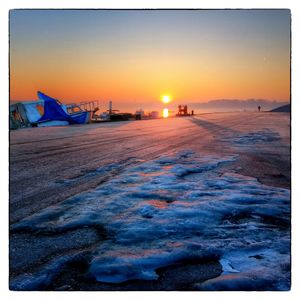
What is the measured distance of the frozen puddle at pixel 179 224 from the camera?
6.02 ft

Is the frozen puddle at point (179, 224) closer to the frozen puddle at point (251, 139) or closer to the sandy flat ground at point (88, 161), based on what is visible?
the sandy flat ground at point (88, 161)

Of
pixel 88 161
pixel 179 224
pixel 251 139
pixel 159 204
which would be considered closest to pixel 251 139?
pixel 251 139

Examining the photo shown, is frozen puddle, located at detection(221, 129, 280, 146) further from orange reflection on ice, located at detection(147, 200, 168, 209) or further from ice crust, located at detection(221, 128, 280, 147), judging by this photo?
orange reflection on ice, located at detection(147, 200, 168, 209)

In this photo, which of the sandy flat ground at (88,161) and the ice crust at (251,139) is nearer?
the sandy flat ground at (88,161)

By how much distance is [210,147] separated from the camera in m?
4.77

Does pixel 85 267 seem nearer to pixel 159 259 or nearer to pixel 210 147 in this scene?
pixel 159 259

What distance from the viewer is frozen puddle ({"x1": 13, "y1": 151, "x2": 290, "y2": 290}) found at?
184cm

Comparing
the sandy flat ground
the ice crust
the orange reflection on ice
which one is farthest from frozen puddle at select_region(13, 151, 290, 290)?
the ice crust

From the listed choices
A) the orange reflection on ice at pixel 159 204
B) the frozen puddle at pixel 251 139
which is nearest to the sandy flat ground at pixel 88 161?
the frozen puddle at pixel 251 139

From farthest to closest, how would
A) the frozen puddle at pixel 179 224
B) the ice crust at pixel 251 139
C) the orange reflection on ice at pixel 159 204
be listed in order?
1. the ice crust at pixel 251 139
2. the orange reflection on ice at pixel 159 204
3. the frozen puddle at pixel 179 224

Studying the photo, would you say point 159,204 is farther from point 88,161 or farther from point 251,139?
point 251,139

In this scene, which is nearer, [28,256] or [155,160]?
[28,256]

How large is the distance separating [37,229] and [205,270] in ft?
3.34
